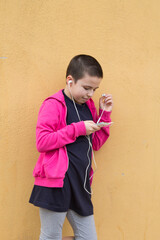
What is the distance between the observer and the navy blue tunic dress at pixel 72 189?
1388 mm

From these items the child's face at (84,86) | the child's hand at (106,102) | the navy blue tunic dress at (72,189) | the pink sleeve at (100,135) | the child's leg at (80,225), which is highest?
the child's face at (84,86)

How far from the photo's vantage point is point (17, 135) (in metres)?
1.67

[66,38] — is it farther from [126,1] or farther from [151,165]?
[151,165]

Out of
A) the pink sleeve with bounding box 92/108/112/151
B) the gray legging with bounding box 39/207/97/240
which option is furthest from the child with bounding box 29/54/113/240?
the pink sleeve with bounding box 92/108/112/151

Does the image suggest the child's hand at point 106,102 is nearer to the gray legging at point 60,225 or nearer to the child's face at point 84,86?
the child's face at point 84,86

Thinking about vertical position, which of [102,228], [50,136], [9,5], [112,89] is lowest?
[102,228]

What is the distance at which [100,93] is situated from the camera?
1.82 m

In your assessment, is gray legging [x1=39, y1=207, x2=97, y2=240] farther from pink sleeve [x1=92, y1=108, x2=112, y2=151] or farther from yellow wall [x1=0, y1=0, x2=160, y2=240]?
pink sleeve [x1=92, y1=108, x2=112, y2=151]

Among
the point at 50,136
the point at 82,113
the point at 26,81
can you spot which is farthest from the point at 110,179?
the point at 26,81

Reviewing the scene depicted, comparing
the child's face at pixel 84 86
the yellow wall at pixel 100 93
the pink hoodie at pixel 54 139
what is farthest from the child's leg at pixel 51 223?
the child's face at pixel 84 86

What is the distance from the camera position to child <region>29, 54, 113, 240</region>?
139cm

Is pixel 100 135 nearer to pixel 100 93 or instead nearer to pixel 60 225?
pixel 100 93

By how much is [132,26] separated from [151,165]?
1.11 metres

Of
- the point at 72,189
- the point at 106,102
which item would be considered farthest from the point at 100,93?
the point at 72,189
